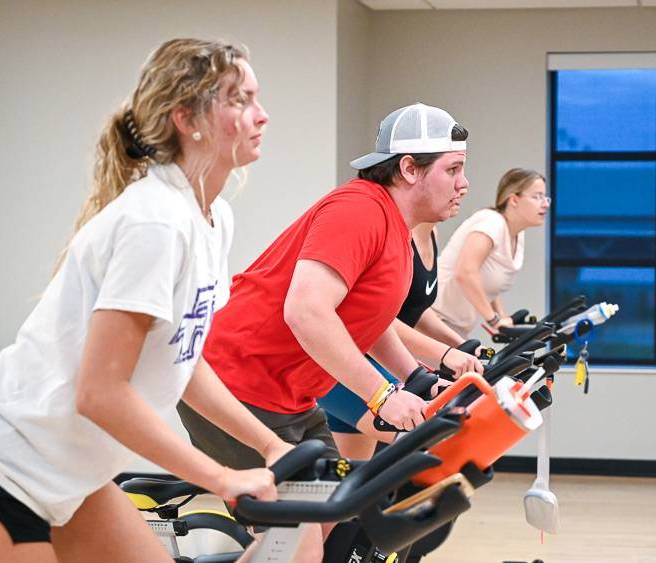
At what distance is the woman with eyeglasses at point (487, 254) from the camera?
5.25 meters

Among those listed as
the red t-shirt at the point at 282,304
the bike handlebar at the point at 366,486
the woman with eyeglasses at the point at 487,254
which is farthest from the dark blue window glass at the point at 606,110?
the bike handlebar at the point at 366,486

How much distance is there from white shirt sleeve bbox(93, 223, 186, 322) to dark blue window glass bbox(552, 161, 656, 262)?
5.93m

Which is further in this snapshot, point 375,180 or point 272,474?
point 375,180

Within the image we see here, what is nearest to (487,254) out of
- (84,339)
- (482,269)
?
(482,269)

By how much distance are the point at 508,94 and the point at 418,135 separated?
391 cm

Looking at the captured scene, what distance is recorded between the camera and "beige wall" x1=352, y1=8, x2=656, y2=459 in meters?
6.57

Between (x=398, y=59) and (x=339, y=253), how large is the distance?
170 inches

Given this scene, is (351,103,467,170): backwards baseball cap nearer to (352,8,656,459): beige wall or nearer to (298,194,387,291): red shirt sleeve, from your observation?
(298,194,387,291): red shirt sleeve

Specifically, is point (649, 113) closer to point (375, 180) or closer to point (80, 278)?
point (375, 180)

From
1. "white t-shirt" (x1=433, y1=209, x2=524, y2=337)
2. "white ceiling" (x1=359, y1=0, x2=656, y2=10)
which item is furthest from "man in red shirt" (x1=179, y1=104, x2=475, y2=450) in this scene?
"white ceiling" (x1=359, y1=0, x2=656, y2=10)

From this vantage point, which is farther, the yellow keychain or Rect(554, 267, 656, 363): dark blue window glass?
Rect(554, 267, 656, 363): dark blue window glass

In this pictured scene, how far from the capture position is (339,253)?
97.1 inches

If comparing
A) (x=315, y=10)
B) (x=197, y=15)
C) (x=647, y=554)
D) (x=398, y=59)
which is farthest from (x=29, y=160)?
(x=647, y=554)

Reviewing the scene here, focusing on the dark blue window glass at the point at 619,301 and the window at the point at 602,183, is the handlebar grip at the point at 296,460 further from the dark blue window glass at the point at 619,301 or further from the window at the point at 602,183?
the dark blue window glass at the point at 619,301
